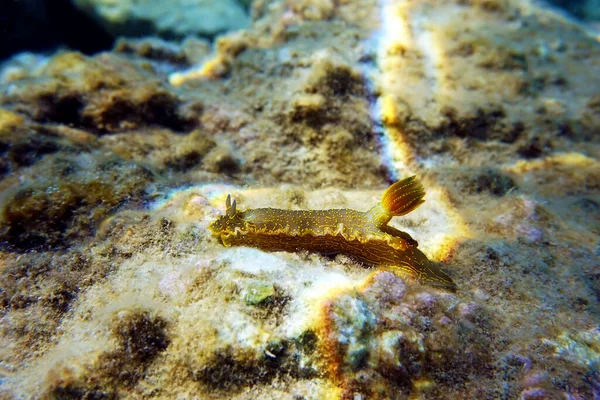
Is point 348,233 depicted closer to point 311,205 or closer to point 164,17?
point 311,205

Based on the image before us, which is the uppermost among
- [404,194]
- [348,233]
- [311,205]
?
A: [404,194]

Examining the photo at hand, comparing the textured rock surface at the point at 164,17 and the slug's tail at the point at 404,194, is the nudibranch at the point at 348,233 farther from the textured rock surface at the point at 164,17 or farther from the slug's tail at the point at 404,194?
the textured rock surface at the point at 164,17

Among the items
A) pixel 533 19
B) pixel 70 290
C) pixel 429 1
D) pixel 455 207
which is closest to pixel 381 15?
pixel 429 1

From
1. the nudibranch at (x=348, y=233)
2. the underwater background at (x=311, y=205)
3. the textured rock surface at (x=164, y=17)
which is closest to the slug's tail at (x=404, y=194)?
the nudibranch at (x=348, y=233)

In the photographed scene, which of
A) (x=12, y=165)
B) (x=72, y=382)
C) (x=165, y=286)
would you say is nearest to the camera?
(x=72, y=382)

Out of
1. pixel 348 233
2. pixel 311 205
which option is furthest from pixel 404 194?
pixel 311 205

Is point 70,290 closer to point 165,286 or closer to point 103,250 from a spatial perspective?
point 103,250
